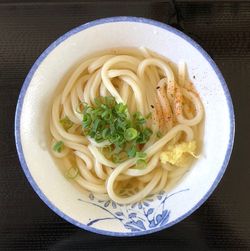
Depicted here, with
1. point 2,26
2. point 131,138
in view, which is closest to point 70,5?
point 2,26

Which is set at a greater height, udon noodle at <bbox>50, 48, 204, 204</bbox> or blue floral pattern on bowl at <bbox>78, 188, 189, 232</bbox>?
udon noodle at <bbox>50, 48, 204, 204</bbox>

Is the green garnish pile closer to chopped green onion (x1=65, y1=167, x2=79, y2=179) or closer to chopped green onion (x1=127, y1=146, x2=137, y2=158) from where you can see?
chopped green onion (x1=127, y1=146, x2=137, y2=158)

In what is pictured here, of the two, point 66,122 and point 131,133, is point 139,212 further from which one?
point 66,122

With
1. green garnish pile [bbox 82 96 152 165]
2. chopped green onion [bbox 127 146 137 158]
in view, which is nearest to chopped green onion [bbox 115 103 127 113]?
green garnish pile [bbox 82 96 152 165]

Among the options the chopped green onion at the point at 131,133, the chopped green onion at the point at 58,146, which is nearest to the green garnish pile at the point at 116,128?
the chopped green onion at the point at 131,133

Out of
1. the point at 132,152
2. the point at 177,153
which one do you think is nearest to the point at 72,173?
the point at 132,152

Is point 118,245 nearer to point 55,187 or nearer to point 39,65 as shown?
point 55,187
